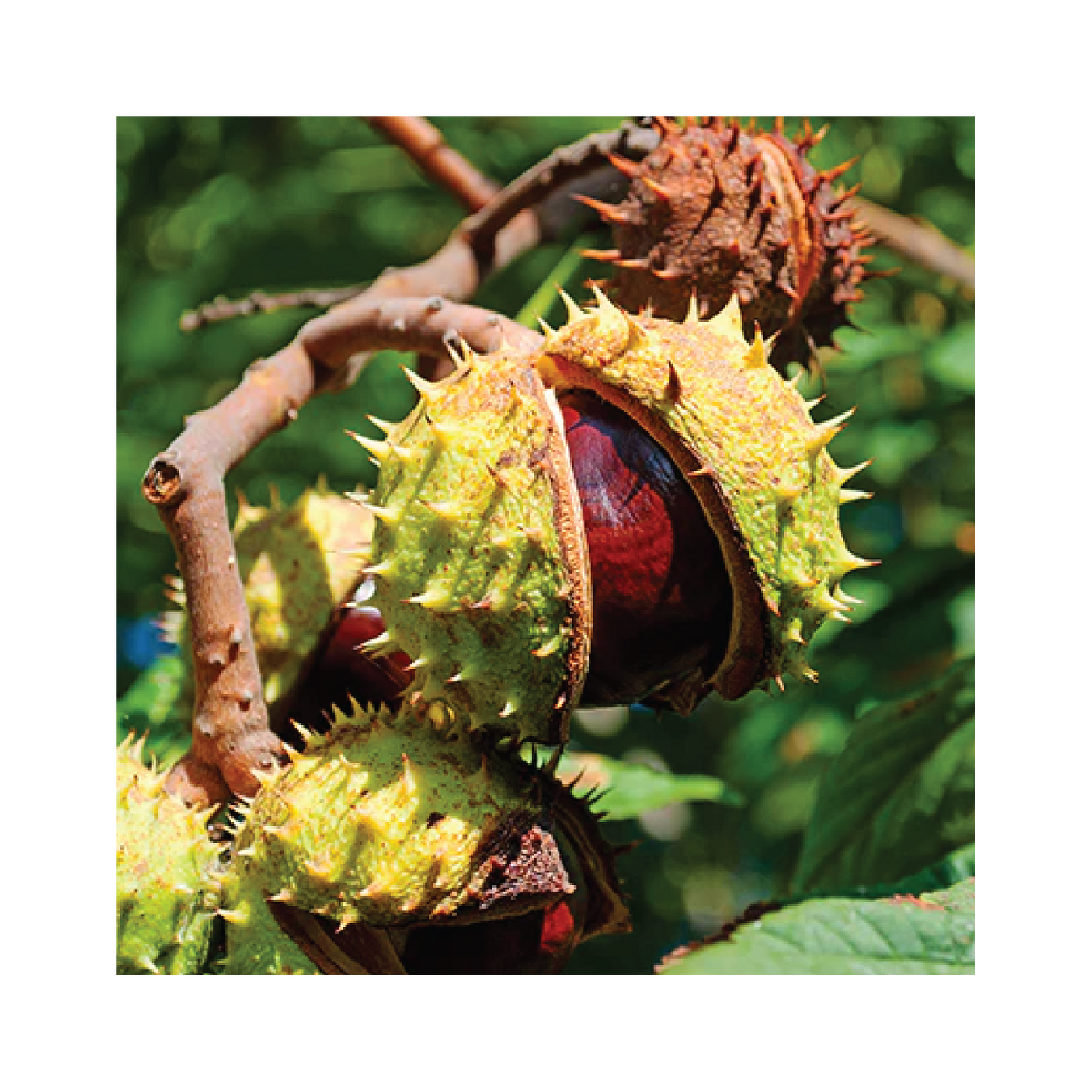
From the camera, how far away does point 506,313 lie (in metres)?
2.75

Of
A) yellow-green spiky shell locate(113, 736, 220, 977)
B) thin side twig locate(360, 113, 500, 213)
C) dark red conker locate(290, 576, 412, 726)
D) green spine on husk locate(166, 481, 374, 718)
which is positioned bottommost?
yellow-green spiky shell locate(113, 736, 220, 977)

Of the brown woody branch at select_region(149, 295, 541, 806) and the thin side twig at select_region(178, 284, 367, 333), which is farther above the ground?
the thin side twig at select_region(178, 284, 367, 333)

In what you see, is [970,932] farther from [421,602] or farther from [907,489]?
[907,489]

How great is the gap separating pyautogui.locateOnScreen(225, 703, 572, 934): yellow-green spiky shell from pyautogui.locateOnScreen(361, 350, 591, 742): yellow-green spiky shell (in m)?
0.07

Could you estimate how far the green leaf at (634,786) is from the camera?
79.6 inches

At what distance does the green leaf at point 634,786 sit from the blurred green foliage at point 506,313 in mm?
449

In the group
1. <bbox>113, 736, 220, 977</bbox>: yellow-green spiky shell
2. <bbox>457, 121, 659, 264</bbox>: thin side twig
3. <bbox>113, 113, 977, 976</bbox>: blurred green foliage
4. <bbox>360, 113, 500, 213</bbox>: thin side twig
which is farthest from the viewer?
<bbox>113, 113, 977, 976</bbox>: blurred green foliage

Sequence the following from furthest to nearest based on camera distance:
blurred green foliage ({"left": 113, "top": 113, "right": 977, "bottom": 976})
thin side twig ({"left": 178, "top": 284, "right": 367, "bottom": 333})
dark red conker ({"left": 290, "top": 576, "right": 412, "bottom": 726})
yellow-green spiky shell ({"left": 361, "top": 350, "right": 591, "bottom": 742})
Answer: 1. blurred green foliage ({"left": 113, "top": 113, "right": 977, "bottom": 976})
2. thin side twig ({"left": 178, "top": 284, "right": 367, "bottom": 333})
3. dark red conker ({"left": 290, "top": 576, "right": 412, "bottom": 726})
4. yellow-green spiky shell ({"left": 361, "top": 350, "right": 591, "bottom": 742})

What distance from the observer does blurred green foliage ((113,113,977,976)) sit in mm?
2678

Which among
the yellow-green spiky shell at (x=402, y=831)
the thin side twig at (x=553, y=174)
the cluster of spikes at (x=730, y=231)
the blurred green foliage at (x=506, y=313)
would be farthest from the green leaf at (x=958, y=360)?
the yellow-green spiky shell at (x=402, y=831)

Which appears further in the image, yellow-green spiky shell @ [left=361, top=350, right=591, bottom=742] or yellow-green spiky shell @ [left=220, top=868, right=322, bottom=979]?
yellow-green spiky shell @ [left=220, top=868, right=322, bottom=979]

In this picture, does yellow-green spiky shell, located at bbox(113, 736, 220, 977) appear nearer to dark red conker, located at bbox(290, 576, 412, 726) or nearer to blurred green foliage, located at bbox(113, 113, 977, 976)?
dark red conker, located at bbox(290, 576, 412, 726)

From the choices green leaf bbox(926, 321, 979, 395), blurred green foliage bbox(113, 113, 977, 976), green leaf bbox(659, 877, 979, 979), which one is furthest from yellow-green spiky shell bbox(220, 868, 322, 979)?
green leaf bbox(926, 321, 979, 395)

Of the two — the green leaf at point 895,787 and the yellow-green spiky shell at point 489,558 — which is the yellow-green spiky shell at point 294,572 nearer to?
the yellow-green spiky shell at point 489,558
